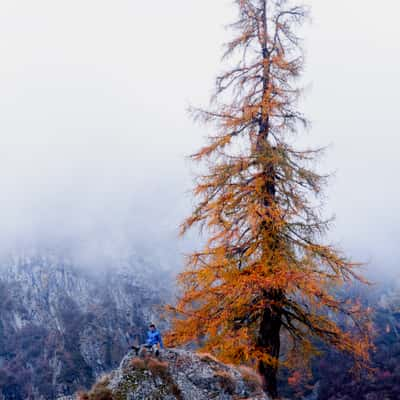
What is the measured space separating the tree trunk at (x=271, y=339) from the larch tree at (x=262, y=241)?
0.10 feet

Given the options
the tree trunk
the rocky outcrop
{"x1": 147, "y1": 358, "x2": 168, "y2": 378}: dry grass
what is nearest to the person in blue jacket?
the rocky outcrop

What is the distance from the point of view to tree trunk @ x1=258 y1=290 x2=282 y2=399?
12.0 meters

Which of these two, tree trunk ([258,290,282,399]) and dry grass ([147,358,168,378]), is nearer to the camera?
dry grass ([147,358,168,378])

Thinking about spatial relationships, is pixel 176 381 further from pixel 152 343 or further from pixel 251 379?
pixel 251 379

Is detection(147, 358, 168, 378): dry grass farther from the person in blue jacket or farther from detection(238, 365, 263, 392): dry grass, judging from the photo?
detection(238, 365, 263, 392): dry grass

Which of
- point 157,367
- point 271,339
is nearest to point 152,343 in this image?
point 157,367

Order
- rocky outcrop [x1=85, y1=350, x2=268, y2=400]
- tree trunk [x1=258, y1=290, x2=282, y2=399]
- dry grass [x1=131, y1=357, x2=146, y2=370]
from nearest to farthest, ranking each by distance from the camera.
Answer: rocky outcrop [x1=85, y1=350, x2=268, y2=400] → dry grass [x1=131, y1=357, x2=146, y2=370] → tree trunk [x1=258, y1=290, x2=282, y2=399]

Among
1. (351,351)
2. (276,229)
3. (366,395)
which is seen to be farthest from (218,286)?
(366,395)

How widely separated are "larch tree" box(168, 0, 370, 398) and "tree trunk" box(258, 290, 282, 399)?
3 centimetres

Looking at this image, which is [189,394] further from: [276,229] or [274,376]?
[276,229]

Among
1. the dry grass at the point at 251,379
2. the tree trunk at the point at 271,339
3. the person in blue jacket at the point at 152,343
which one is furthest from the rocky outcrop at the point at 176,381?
the tree trunk at the point at 271,339

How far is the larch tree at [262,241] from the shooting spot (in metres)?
11.6

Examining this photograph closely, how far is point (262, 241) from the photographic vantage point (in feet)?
39.1

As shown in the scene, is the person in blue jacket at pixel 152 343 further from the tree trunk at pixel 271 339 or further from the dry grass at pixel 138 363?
the tree trunk at pixel 271 339
